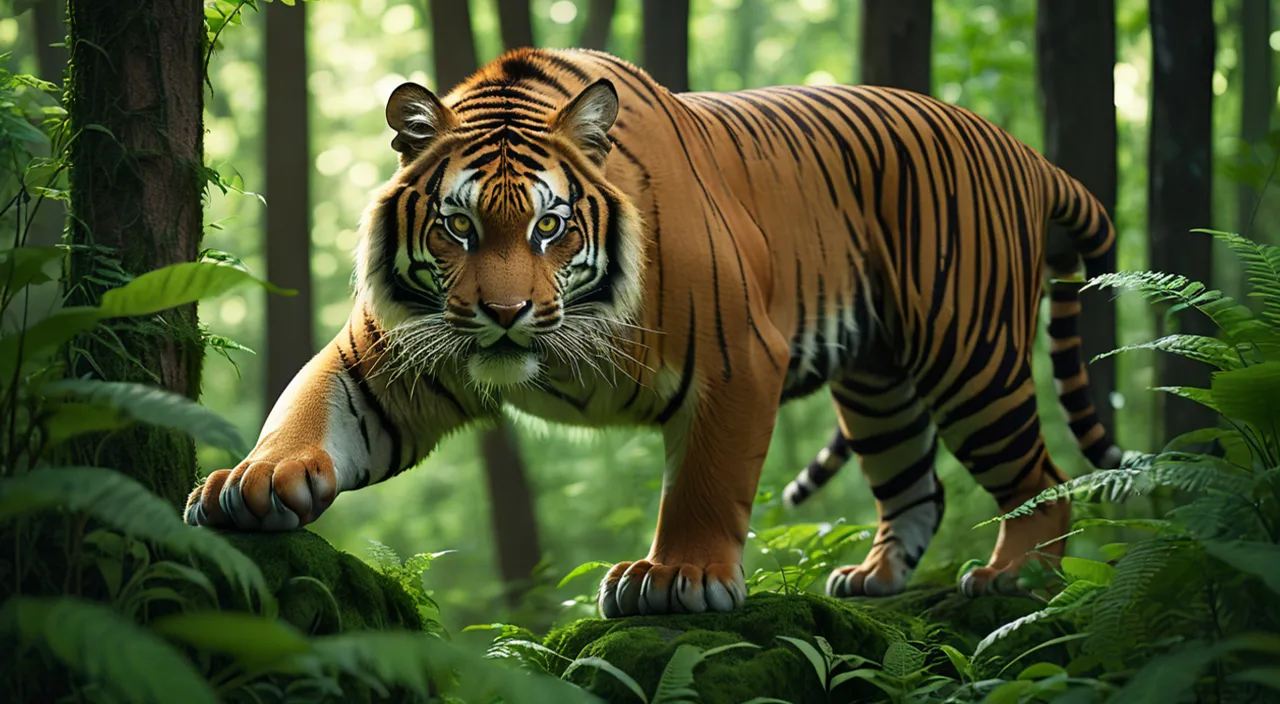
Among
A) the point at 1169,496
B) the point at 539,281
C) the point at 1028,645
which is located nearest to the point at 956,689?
the point at 1028,645

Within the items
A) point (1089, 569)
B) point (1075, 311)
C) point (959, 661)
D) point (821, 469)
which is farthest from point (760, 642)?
point (1075, 311)

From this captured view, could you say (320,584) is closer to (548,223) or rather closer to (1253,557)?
(548,223)

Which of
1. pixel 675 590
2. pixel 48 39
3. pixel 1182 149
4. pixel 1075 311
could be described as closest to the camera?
pixel 675 590

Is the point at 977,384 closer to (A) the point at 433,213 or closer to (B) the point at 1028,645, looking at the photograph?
(B) the point at 1028,645

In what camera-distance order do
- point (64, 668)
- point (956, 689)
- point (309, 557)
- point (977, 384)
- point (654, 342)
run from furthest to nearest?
point (977, 384) → point (654, 342) → point (956, 689) → point (309, 557) → point (64, 668)

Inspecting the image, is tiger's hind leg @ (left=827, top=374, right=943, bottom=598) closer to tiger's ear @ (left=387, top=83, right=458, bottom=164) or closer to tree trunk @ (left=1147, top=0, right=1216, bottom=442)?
tree trunk @ (left=1147, top=0, right=1216, bottom=442)

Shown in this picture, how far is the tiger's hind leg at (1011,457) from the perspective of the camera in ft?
15.9

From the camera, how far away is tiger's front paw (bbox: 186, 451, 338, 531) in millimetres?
3170

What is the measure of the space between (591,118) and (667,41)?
4.21 meters

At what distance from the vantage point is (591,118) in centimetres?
379

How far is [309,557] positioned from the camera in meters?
3.13

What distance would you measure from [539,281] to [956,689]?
5.37 ft

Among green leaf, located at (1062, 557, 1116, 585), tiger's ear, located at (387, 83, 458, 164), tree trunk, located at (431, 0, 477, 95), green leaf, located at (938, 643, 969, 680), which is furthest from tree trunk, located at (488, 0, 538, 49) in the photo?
green leaf, located at (938, 643, 969, 680)

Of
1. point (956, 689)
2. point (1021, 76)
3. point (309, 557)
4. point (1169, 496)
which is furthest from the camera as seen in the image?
point (1021, 76)
